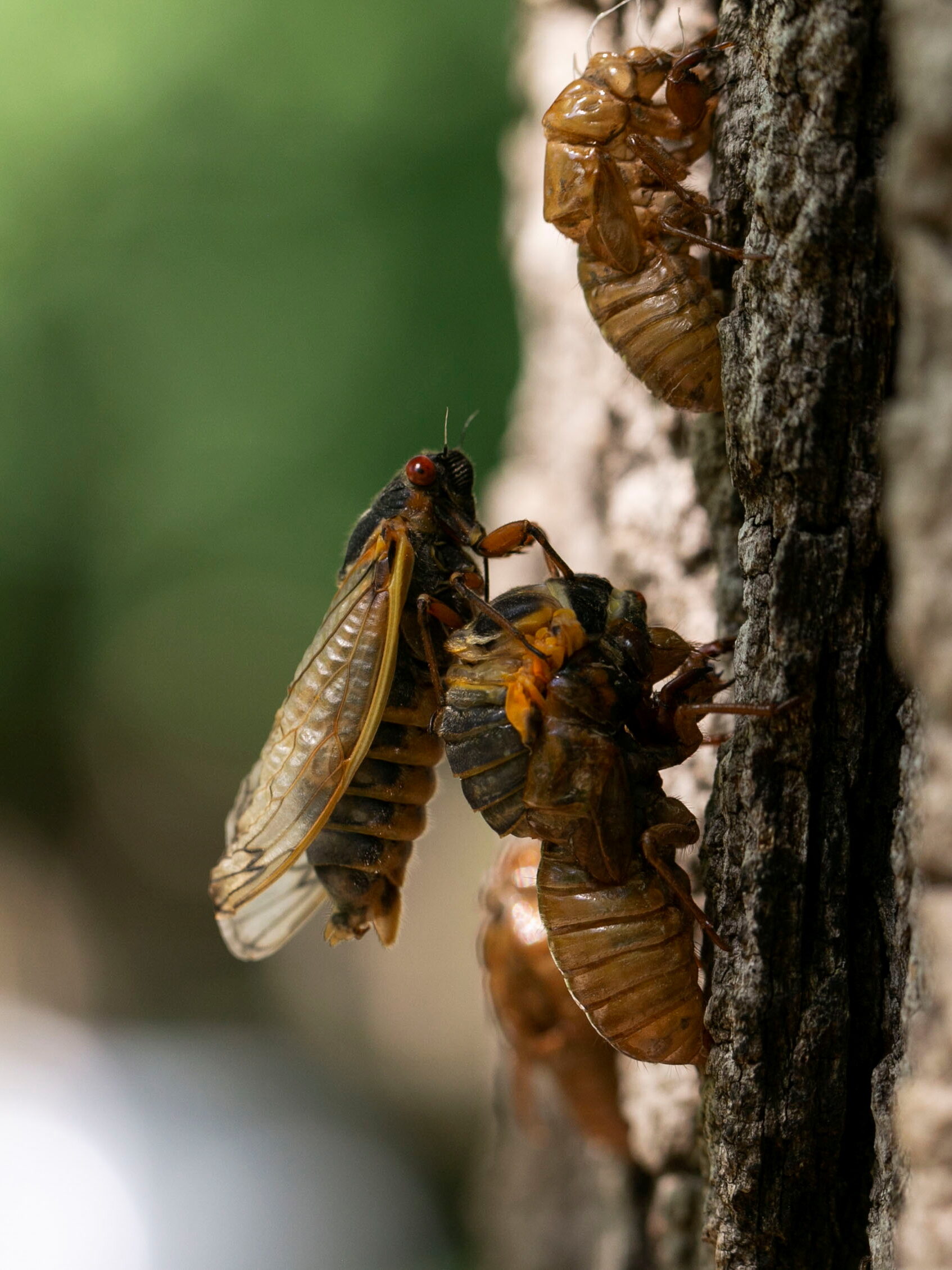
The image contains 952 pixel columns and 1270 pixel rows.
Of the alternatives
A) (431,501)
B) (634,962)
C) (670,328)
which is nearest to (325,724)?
(431,501)

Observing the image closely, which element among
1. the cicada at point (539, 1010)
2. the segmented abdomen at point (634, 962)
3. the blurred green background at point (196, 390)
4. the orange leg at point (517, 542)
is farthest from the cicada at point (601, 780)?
the blurred green background at point (196, 390)

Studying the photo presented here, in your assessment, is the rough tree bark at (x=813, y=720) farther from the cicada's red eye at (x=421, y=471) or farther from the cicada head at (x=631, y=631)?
the cicada's red eye at (x=421, y=471)

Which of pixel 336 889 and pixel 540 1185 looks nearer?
pixel 336 889

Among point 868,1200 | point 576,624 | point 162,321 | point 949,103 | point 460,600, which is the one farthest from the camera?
point 162,321

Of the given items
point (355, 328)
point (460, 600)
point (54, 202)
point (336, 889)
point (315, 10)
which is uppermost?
point (315, 10)

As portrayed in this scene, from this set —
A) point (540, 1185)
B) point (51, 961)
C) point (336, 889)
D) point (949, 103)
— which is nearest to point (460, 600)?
point (336, 889)

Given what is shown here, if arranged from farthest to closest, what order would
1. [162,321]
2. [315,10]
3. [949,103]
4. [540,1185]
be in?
[162,321]
[315,10]
[540,1185]
[949,103]

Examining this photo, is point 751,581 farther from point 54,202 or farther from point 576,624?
Answer: point 54,202

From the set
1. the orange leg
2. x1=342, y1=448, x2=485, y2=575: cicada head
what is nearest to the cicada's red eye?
x1=342, y1=448, x2=485, y2=575: cicada head
